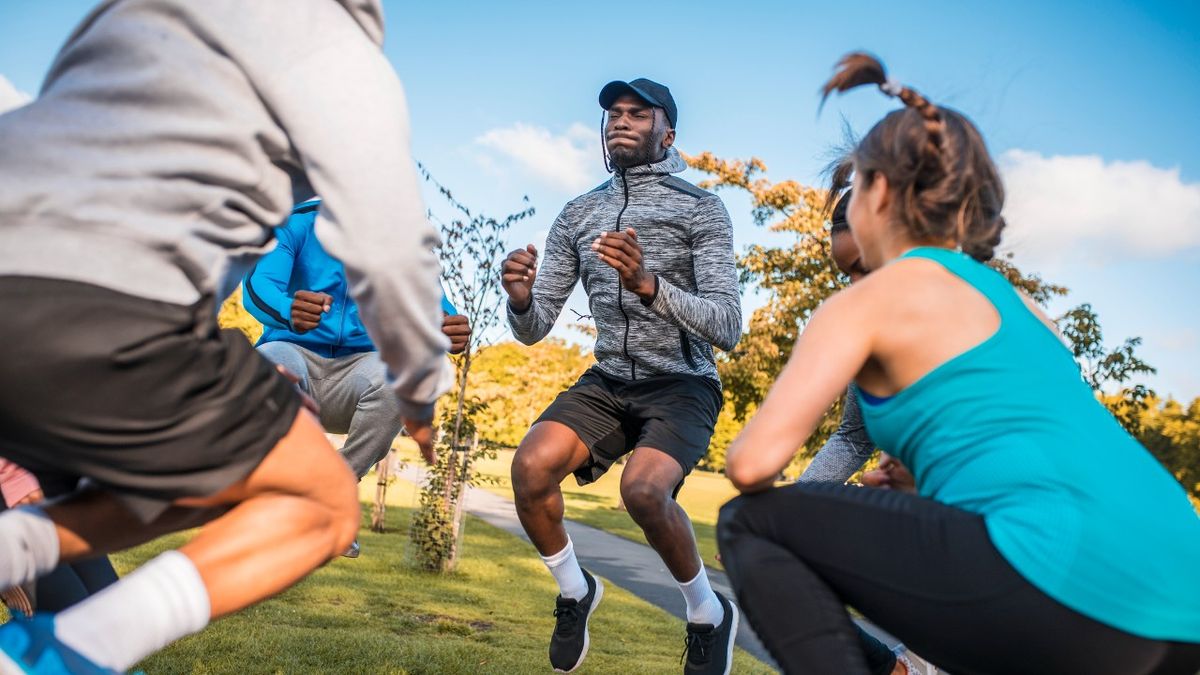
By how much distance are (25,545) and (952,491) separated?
193 centimetres

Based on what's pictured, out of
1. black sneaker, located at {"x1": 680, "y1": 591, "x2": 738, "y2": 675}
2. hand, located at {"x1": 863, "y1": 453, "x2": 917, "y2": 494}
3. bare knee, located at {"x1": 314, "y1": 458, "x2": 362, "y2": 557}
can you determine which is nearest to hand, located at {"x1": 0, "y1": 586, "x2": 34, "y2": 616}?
bare knee, located at {"x1": 314, "y1": 458, "x2": 362, "y2": 557}

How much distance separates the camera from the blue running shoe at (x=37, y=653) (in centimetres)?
173

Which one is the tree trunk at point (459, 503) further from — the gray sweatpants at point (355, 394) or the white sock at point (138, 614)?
the white sock at point (138, 614)

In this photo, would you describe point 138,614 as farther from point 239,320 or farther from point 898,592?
point 239,320

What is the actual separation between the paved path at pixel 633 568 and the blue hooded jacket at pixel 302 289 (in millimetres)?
3119

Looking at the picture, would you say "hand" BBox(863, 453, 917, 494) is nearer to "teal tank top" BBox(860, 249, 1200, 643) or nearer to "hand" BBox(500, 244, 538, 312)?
"teal tank top" BBox(860, 249, 1200, 643)

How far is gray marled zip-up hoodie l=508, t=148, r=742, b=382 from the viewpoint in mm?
4438

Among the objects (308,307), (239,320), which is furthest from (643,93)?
(239,320)

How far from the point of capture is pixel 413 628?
20.2ft

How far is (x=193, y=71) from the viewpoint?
6.22ft

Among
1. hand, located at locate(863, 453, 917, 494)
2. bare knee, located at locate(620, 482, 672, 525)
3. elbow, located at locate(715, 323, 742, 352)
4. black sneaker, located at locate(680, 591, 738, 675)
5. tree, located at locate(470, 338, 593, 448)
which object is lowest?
tree, located at locate(470, 338, 593, 448)

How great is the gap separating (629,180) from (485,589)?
5.07m

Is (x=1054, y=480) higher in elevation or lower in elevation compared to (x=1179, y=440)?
higher

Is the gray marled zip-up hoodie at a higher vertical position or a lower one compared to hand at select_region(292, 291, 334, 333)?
higher
